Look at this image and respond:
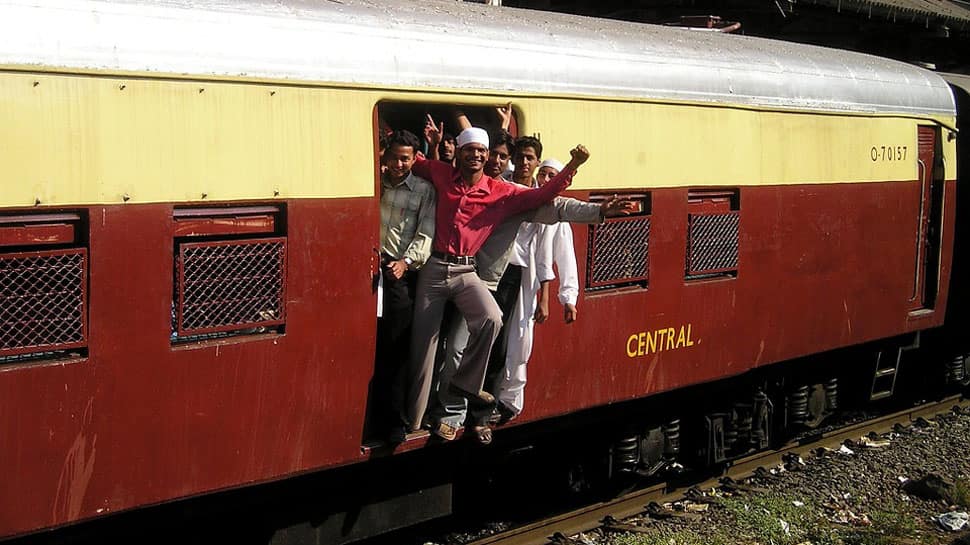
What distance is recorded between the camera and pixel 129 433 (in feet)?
15.4

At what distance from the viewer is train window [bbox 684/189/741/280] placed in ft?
24.3

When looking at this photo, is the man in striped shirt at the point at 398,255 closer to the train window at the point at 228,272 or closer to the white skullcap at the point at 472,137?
the white skullcap at the point at 472,137

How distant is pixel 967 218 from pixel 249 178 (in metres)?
7.60

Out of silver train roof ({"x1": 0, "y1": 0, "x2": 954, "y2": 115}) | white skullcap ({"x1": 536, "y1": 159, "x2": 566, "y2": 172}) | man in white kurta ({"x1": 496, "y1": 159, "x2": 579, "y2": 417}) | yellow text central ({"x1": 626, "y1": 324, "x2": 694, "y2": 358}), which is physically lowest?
yellow text central ({"x1": 626, "y1": 324, "x2": 694, "y2": 358})

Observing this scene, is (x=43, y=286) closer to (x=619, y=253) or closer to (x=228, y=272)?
(x=228, y=272)

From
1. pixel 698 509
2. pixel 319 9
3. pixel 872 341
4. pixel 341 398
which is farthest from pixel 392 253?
pixel 872 341

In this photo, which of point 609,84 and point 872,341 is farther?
point 872,341

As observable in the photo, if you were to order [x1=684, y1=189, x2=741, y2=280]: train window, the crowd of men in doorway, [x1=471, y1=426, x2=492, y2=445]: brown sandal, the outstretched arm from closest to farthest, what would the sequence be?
the outstretched arm
the crowd of men in doorway
[x1=471, y1=426, x2=492, y2=445]: brown sandal
[x1=684, y1=189, x2=741, y2=280]: train window

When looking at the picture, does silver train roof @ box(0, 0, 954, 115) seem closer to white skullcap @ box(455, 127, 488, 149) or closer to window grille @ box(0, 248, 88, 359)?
white skullcap @ box(455, 127, 488, 149)

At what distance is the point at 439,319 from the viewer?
19.2 ft

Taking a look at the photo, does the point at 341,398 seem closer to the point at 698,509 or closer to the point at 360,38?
the point at 360,38

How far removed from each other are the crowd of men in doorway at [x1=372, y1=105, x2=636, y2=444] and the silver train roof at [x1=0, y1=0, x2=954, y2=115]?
331 millimetres

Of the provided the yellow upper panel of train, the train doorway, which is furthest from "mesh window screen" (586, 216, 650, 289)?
the train doorway

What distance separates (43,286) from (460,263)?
2.03 m
